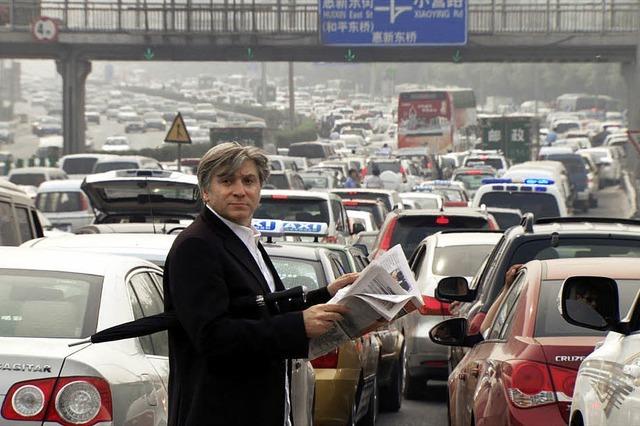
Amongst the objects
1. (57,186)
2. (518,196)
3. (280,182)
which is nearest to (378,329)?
(518,196)

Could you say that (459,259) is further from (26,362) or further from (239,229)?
(239,229)

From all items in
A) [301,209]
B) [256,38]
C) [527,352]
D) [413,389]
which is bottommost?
[413,389]

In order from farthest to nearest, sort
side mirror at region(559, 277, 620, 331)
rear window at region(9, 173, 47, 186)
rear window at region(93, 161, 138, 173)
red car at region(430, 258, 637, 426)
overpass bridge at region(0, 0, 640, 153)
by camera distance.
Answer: overpass bridge at region(0, 0, 640, 153)
rear window at region(9, 173, 47, 186)
rear window at region(93, 161, 138, 173)
red car at region(430, 258, 637, 426)
side mirror at region(559, 277, 620, 331)

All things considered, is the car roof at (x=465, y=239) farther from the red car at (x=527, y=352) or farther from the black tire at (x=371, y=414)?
the red car at (x=527, y=352)

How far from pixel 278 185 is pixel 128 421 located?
2750 cm

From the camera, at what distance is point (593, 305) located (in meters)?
6.31

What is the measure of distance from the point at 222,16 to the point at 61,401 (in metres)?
52.4

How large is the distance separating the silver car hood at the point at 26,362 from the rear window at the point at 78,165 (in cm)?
4347

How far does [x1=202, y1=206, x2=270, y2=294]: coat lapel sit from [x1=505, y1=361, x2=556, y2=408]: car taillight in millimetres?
1889

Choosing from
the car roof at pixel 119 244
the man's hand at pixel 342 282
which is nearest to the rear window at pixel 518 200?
the car roof at pixel 119 244

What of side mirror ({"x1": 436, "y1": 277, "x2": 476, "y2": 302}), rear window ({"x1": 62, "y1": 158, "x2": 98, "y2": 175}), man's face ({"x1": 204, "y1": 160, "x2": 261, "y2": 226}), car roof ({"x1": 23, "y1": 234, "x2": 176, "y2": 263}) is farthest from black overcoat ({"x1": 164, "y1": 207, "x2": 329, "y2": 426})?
rear window ({"x1": 62, "y1": 158, "x2": 98, "y2": 175})

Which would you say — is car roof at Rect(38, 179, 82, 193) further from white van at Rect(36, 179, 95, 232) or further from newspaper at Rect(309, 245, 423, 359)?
newspaper at Rect(309, 245, 423, 359)

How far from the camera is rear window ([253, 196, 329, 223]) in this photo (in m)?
20.5

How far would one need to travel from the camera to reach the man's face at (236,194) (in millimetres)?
5422
